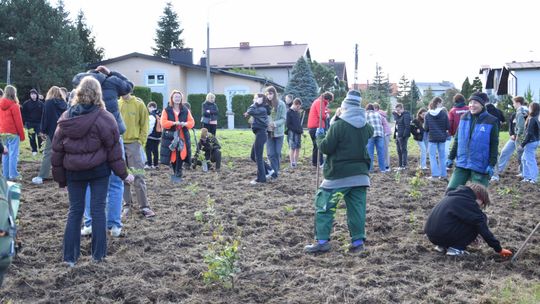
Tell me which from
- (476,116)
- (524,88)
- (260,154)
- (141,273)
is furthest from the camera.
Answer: (524,88)

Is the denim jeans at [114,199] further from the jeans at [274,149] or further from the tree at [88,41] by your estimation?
the tree at [88,41]

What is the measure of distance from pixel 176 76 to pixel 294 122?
31.6 meters

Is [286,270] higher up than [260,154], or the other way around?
[260,154]

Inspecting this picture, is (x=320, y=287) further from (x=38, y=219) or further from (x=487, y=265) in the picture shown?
(x=38, y=219)

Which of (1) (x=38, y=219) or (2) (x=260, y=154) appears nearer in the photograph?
(1) (x=38, y=219)

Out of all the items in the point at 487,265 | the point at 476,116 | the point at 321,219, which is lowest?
the point at 487,265

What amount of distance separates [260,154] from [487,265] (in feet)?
19.6

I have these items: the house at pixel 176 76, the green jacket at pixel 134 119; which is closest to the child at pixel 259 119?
the green jacket at pixel 134 119

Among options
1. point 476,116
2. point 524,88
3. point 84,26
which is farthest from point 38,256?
point 84,26

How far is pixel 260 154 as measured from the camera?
11.2 metres

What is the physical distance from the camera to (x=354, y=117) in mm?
6363

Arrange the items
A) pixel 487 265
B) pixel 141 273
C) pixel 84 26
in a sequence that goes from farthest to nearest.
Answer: pixel 84 26
pixel 487 265
pixel 141 273

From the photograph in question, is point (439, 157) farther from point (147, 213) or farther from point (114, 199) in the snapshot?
point (114, 199)

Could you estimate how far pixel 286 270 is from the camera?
18.4 feet
